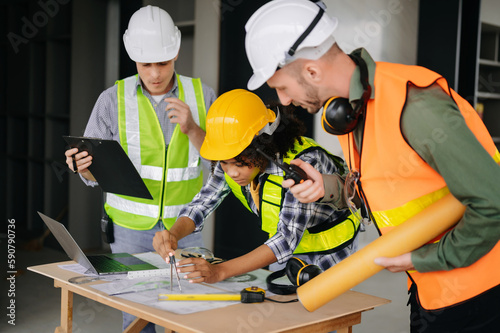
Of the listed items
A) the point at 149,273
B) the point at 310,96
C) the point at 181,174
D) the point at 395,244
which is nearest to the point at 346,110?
the point at 310,96

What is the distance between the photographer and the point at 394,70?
128cm

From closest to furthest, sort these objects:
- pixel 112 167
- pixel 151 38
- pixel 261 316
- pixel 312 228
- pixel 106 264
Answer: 1. pixel 261 316
2. pixel 312 228
3. pixel 106 264
4. pixel 112 167
5. pixel 151 38

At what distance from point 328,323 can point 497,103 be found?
565 cm

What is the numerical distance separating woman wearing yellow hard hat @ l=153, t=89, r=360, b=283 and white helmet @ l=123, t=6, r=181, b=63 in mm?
609

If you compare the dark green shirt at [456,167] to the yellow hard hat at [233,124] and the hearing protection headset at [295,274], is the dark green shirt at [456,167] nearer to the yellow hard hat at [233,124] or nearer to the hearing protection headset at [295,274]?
the hearing protection headset at [295,274]

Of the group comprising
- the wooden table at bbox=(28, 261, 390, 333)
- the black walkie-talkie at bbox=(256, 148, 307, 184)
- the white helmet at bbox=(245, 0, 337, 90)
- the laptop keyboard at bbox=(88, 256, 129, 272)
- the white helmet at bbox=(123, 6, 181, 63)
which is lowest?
the wooden table at bbox=(28, 261, 390, 333)

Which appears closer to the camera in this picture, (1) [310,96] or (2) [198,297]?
(1) [310,96]

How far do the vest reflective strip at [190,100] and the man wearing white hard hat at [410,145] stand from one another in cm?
122

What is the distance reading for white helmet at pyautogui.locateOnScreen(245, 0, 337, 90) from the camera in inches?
51.4

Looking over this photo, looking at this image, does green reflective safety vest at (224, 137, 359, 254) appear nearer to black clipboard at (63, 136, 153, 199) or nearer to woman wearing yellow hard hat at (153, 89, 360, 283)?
woman wearing yellow hard hat at (153, 89, 360, 283)

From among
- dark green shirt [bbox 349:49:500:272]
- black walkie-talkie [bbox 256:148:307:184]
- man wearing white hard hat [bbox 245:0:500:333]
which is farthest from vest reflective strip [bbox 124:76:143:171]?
dark green shirt [bbox 349:49:500:272]

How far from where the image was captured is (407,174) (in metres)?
1.27

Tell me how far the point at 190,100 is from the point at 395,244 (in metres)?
1.59

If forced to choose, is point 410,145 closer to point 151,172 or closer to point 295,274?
point 295,274
